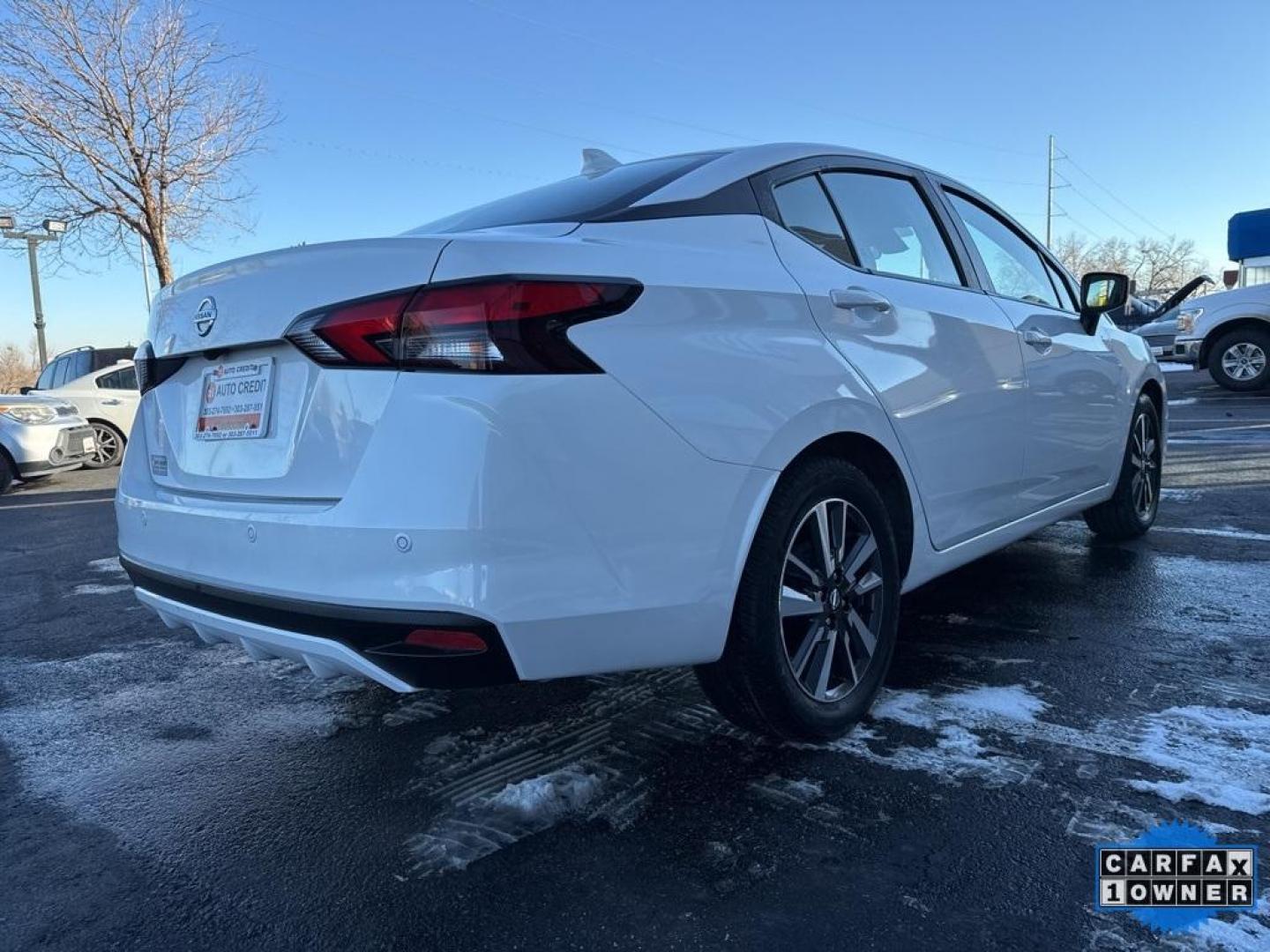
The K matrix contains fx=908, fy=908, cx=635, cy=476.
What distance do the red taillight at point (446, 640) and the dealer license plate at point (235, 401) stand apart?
0.65m

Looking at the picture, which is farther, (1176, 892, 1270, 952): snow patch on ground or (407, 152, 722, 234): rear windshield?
(407, 152, 722, 234): rear windshield

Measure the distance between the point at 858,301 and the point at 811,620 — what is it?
2.90ft

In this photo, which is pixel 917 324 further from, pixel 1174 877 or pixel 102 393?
pixel 102 393

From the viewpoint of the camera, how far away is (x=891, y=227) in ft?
9.89

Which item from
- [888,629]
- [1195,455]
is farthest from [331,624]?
[1195,455]

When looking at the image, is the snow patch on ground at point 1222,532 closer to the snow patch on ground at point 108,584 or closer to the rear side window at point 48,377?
the snow patch on ground at point 108,584

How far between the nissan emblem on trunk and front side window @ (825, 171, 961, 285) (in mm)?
1776

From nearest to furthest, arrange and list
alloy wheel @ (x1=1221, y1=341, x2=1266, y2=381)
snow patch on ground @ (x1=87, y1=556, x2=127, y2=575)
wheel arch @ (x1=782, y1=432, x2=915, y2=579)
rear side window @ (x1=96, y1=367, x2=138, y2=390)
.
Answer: wheel arch @ (x1=782, y1=432, x2=915, y2=579), snow patch on ground @ (x1=87, y1=556, x2=127, y2=575), rear side window @ (x1=96, y1=367, x2=138, y2=390), alloy wheel @ (x1=1221, y1=341, x2=1266, y2=381)

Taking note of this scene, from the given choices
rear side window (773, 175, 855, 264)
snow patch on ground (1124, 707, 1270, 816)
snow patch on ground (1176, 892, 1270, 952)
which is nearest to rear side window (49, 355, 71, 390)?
rear side window (773, 175, 855, 264)

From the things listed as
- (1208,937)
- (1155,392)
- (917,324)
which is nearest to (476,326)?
(917,324)

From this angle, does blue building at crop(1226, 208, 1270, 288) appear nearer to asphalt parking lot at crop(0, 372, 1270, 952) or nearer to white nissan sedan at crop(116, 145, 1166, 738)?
asphalt parking lot at crop(0, 372, 1270, 952)

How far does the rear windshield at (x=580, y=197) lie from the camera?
2379 millimetres

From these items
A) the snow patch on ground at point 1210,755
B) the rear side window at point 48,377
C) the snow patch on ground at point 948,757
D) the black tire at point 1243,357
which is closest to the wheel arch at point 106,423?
the rear side window at point 48,377

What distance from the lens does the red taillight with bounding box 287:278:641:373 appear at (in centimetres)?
179
